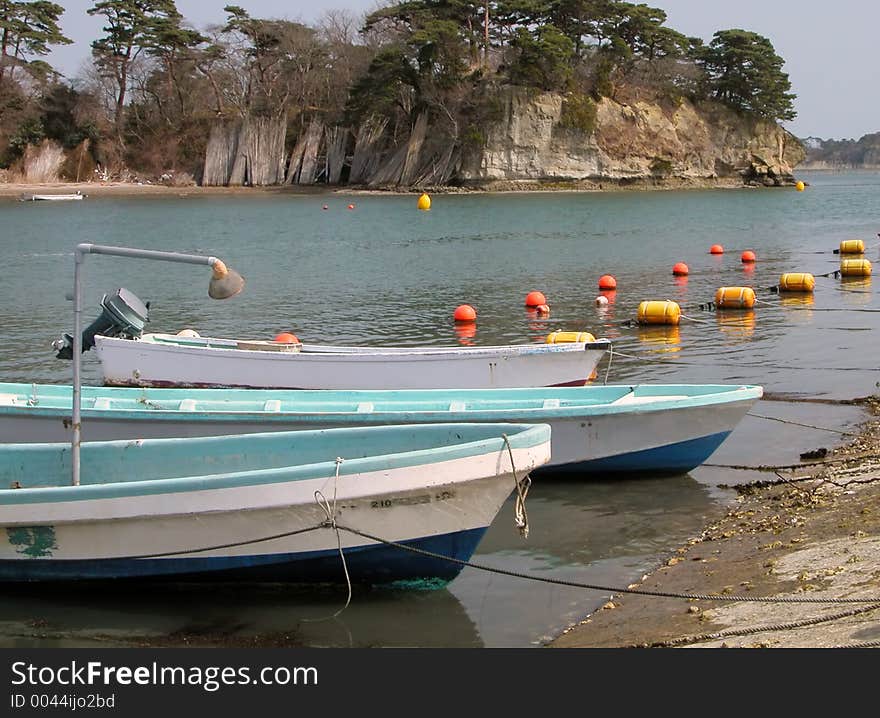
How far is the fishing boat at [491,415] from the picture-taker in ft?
38.2

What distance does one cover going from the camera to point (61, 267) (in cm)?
3819

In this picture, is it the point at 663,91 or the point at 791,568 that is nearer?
the point at 791,568

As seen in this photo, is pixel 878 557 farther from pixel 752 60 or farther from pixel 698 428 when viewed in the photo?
pixel 752 60

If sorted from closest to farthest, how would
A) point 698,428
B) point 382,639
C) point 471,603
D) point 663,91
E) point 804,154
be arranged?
point 382,639 < point 471,603 < point 698,428 < point 663,91 < point 804,154

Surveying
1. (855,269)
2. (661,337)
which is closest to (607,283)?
(855,269)

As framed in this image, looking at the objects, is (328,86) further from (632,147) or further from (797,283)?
(797,283)

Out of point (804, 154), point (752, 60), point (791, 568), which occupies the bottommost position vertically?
point (791, 568)

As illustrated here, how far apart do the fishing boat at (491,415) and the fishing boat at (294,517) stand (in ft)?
8.29

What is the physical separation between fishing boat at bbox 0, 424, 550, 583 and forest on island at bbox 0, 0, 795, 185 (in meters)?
84.0

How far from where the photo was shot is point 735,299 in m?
25.0

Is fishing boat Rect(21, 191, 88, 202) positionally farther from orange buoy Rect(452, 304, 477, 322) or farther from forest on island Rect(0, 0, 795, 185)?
orange buoy Rect(452, 304, 477, 322)

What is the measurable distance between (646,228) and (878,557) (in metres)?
46.1

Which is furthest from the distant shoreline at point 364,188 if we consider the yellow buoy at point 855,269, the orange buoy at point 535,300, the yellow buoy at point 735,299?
the yellow buoy at point 735,299

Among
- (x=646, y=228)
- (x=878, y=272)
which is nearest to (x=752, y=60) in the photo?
(x=646, y=228)
